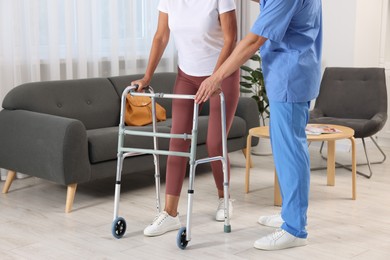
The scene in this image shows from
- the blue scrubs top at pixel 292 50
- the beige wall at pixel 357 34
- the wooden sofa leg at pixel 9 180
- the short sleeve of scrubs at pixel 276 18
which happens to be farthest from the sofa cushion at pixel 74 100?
the beige wall at pixel 357 34

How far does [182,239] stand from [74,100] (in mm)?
1805

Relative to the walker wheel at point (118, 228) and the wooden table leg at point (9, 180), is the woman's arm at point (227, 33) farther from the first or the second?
the wooden table leg at point (9, 180)

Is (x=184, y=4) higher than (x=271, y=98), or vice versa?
(x=184, y=4)

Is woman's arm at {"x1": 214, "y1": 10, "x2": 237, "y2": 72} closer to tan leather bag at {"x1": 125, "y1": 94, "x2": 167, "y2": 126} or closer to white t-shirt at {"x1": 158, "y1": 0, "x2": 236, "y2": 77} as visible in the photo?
white t-shirt at {"x1": 158, "y1": 0, "x2": 236, "y2": 77}

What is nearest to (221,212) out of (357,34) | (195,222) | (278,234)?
(195,222)

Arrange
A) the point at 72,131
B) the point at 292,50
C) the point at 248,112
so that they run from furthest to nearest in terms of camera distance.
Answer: the point at 248,112
the point at 72,131
the point at 292,50

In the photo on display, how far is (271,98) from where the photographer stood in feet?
10.2

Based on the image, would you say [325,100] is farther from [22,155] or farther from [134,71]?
[22,155]

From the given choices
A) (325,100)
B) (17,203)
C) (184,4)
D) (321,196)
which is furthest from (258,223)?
(325,100)

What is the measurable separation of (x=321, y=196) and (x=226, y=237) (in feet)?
3.64

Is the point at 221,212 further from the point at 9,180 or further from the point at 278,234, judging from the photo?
the point at 9,180

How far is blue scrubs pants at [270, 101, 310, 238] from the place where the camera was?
120 inches

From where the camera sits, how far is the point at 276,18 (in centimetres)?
288

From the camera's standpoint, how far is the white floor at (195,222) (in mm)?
3172
